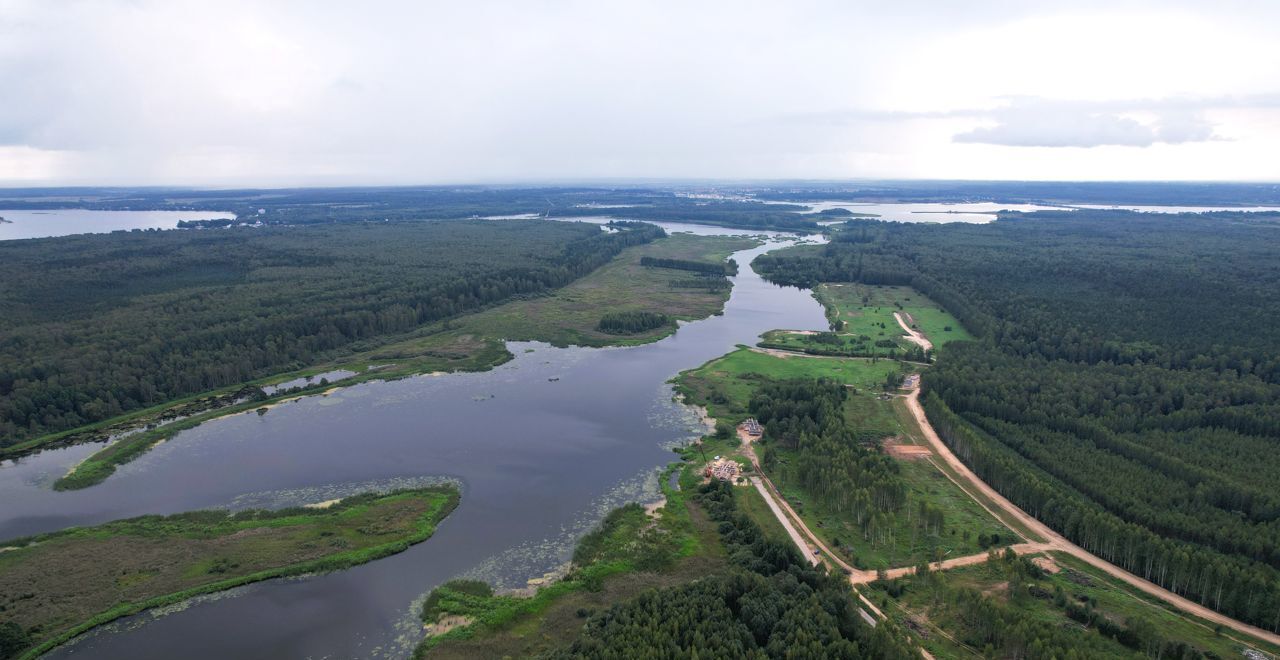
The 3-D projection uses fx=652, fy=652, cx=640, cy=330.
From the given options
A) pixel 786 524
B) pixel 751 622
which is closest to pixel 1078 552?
pixel 786 524

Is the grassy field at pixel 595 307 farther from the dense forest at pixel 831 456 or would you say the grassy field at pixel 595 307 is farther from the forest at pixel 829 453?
the dense forest at pixel 831 456

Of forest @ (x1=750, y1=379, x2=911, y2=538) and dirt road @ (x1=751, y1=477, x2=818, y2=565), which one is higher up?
forest @ (x1=750, y1=379, x2=911, y2=538)

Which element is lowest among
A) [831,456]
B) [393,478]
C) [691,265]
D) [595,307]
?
Result: [393,478]

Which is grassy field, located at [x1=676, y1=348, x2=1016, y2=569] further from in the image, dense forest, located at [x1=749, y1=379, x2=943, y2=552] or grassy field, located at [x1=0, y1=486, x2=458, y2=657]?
grassy field, located at [x1=0, y1=486, x2=458, y2=657]

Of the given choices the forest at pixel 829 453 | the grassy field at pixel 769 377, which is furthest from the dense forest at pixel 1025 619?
the grassy field at pixel 769 377

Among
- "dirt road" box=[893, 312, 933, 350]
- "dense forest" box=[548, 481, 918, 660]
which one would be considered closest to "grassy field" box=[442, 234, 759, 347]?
"dirt road" box=[893, 312, 933, 350]

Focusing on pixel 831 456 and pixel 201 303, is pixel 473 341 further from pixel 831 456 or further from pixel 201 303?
pixel 831 456
